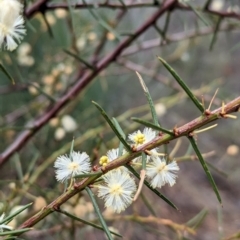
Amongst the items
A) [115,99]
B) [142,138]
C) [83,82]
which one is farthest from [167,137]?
[115,99]

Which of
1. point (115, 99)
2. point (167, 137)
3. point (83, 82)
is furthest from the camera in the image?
point (115, 99)

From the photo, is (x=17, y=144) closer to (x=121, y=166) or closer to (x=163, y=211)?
(x=121, y=166)

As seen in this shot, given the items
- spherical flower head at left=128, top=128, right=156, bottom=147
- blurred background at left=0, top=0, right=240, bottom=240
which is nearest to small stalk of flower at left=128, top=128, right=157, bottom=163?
spherical flower head at left=128, top=128, right=156, bottom=147

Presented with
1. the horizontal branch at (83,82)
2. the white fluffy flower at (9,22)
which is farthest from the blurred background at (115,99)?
the white fluffy flower at (9,22)

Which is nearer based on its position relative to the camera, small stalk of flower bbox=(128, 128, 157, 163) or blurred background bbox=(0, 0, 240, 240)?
small stalk of flower bbox=(128, 128, 157, 163)

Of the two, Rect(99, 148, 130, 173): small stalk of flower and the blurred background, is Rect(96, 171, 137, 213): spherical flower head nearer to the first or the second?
Rect(99, 148, 130, 173): small stalk of flower

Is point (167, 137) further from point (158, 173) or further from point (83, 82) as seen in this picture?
point (83, 82)
